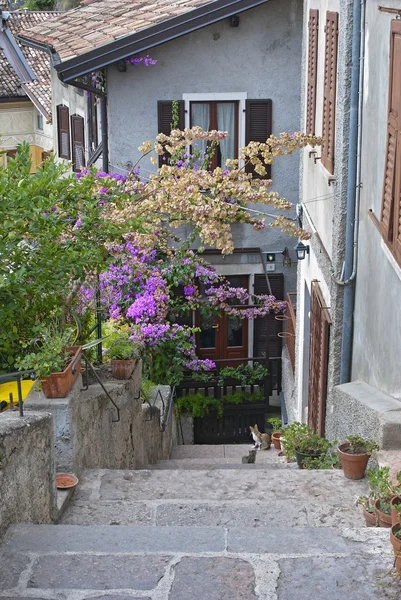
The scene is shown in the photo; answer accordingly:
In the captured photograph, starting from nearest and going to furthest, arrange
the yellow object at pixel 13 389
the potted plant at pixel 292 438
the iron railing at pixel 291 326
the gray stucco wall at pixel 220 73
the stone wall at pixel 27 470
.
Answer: the stone wall at pixel 27 470, the yellow object at pixel 13 389, the potted plant at pixel 292 438, the iron railing at pixel 291 326, the gray stucco wall at pixel 220 73

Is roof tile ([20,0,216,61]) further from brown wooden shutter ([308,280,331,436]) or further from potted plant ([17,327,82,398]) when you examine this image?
potted plant ([17,327,82,398])

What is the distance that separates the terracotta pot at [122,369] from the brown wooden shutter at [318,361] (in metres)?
2.10

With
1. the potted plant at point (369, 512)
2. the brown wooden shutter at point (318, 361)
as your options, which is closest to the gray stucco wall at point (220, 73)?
the brown wooden shutter at point (318, 361)

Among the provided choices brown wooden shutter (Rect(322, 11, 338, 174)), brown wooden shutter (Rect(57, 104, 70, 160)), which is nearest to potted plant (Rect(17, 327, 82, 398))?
brown wooden shutter (Rect(322, 11, 338, 174))

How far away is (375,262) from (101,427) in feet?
9.18

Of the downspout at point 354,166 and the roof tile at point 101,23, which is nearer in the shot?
the downspout at point 354,166

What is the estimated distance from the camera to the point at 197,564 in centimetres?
432

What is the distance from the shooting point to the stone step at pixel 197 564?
13.3ft

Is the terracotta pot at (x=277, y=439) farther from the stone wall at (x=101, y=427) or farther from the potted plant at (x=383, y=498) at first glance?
the potted plant at (x=383, y=498)

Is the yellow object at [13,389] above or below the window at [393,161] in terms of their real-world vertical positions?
below

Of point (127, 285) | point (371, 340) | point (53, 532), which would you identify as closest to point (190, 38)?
point (127, 285)

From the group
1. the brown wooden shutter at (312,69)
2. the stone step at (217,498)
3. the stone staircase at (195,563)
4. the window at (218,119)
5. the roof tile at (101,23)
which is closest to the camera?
the stone staircase at (195,563)

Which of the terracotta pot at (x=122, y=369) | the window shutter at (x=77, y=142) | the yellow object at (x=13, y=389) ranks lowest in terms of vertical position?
the terracotta pot at (x=122, y=369)

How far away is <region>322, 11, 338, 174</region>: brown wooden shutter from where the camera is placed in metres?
9.62
